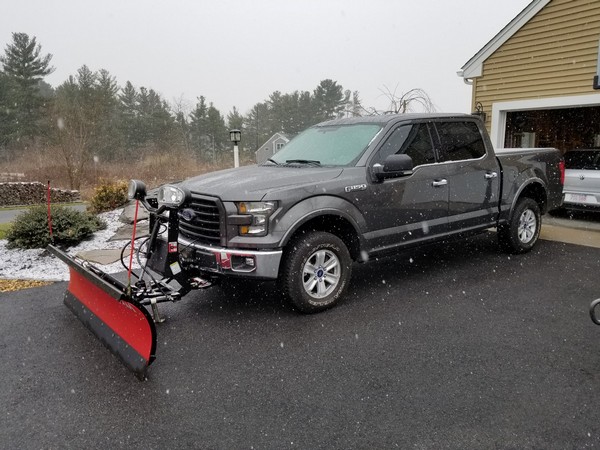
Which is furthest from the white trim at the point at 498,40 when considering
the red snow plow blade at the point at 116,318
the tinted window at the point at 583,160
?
the red snow plow blade at the point at 116,318

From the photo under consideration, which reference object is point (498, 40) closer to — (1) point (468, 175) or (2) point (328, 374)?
(1) point (468, 175)

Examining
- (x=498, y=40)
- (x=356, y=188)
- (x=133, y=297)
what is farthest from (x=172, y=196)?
(x=498, y=40)

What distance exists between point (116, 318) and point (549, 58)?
37.0 feet

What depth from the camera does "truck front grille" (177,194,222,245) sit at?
4.19m

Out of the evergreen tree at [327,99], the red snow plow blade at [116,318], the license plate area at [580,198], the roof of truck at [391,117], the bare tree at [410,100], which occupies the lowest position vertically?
the red snow plow blade at [116,318]

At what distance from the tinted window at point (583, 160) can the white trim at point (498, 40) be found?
4132 mm

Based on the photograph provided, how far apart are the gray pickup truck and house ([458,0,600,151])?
459 centimetres

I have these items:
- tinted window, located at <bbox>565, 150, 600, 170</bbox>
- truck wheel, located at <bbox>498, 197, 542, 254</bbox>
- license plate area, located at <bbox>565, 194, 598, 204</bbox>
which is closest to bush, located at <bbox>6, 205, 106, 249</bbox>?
truck wheel, located at <bbox>498, 197, 542, 254</bbox>

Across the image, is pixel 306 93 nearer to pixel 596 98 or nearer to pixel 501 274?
pixel 596 98

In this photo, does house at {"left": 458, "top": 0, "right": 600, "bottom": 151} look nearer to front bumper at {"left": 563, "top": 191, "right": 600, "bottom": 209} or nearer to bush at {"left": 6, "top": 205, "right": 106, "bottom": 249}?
front bumper at {"left": 563, "top": 191, "right": 600, "bottom": 209}

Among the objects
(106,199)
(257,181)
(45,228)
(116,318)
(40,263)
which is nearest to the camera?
(116,318)

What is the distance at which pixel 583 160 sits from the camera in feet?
29.0

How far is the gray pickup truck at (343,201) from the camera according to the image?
13.5 feet

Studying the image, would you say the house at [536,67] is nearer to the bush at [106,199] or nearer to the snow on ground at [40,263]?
the snow on ground at [40,263]
